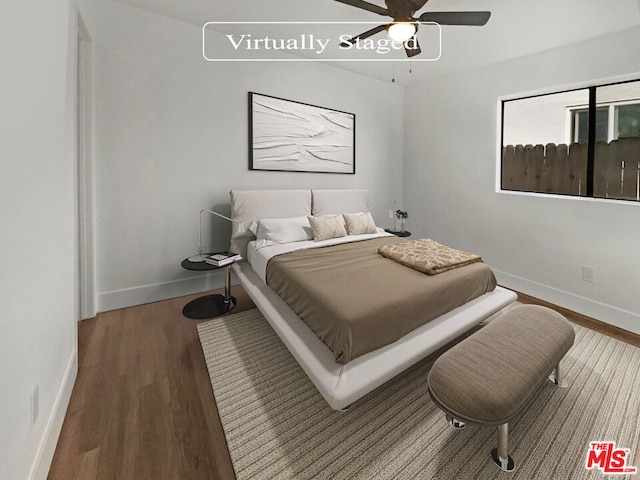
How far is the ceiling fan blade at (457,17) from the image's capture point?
188 centimetres

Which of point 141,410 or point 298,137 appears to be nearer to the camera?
A: point 141,410

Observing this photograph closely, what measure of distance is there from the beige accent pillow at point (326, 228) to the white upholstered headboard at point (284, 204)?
0.38 m

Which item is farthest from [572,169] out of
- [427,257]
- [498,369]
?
[498,369]

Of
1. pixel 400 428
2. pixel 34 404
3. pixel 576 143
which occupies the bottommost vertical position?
pixel 400 428

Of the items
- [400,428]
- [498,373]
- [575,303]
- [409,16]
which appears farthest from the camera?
[575,303]

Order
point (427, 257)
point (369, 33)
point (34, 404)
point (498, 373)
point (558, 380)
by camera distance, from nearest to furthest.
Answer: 1. point (34, 404)
2. point (498, 373)
3. point (558, 380)
4. point (369, 33)
5. point (427, 257)

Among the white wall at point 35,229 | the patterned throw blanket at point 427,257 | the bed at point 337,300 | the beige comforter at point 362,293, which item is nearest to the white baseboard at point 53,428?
the white wall at point 35,229

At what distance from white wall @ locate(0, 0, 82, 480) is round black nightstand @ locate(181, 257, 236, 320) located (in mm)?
1010

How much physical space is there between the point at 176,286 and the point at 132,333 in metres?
0.75

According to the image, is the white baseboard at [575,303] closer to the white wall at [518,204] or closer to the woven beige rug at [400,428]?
the white wall at [518,204]

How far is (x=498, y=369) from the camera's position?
1.34 meters

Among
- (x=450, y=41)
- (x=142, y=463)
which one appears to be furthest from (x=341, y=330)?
(x=450, y=41)

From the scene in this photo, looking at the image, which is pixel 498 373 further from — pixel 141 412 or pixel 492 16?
pixel 492 16

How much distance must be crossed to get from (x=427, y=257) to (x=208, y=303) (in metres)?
2.16
